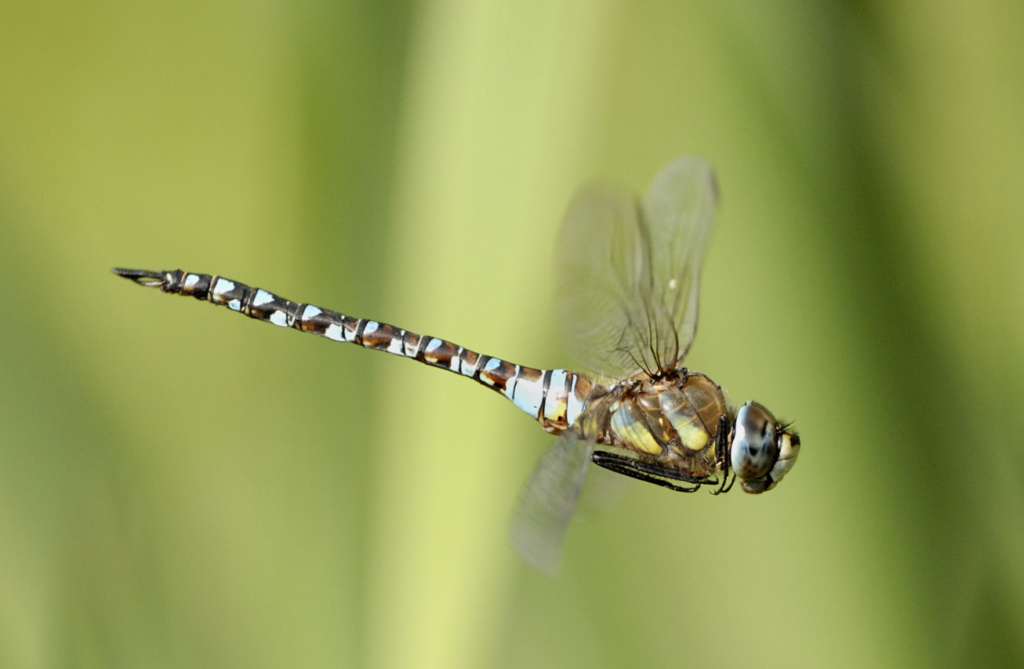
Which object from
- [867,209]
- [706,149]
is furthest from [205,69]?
[867,209]

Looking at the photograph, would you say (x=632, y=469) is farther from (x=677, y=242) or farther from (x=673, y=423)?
(x=677, y=242)

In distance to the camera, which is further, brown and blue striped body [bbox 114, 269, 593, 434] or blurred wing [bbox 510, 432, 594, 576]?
brown and blue striped body [bbox 114, 269, 593, 434]

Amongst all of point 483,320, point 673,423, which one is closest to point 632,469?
point 673,423

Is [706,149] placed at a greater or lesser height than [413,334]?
greater

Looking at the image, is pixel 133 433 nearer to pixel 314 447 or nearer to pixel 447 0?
pixel 314 447

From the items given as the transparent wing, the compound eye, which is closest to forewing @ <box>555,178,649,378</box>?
the transparent wing

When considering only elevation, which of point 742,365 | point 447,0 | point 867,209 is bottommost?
point 742,365

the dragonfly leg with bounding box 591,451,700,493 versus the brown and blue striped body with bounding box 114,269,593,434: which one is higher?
the brown and blue striped body with bounding box 114,269,593,434

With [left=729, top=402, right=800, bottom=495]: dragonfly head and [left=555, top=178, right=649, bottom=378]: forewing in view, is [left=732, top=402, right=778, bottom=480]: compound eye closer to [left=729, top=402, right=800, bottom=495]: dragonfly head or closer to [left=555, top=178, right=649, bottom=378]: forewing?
[left=729, top=402, right=800, bottom=495]: dragonfly head
